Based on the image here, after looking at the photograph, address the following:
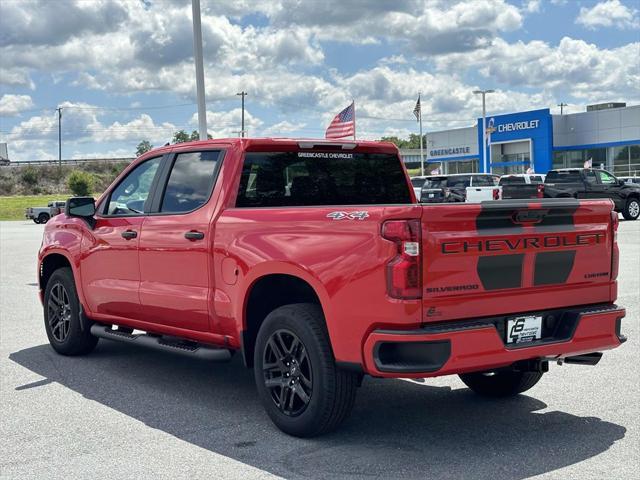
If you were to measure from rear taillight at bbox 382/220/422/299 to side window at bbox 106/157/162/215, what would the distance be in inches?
113

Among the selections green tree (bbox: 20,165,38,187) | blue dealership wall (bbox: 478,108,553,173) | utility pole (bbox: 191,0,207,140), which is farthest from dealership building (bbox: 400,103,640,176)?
green tree (bbox: 20,165,38,187)

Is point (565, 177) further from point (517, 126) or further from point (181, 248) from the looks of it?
point (517, 126)

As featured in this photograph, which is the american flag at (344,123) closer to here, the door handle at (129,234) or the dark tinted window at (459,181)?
the door handle at (129,234)

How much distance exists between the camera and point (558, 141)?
202ft

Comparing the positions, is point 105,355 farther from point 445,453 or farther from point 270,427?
point 445,453

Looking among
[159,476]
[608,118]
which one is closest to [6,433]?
[159,476]

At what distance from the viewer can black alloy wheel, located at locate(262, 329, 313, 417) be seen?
512 centimetres

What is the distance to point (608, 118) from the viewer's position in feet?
→ 191

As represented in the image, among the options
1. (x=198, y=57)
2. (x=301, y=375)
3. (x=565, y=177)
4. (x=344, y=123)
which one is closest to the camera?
(x=301, y=375)

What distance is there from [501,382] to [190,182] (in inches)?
108

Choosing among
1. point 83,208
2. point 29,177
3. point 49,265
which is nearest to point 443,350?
point 83,208

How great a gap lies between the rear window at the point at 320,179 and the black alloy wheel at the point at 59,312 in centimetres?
265

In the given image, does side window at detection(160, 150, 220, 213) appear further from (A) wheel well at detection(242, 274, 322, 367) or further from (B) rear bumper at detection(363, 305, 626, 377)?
(B) rear bumper at detection(363, 305, 626, 377)

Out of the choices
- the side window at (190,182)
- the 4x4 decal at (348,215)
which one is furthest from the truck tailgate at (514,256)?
the side window at (190,182)
